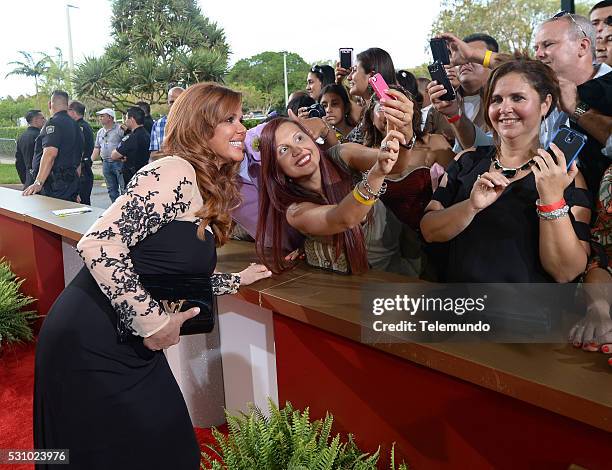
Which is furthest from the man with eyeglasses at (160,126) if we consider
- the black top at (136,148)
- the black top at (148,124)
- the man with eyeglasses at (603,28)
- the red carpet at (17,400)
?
the man with eyeglasses at (603,28)

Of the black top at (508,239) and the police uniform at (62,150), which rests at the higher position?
the police uniform at (62,150)

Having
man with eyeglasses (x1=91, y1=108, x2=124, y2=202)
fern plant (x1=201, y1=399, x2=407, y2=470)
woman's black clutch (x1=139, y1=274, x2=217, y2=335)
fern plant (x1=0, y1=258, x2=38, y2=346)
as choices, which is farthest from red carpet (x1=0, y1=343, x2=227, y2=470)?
man with eyeglasses (x1=91, y1=108, x2=124, y2=202)

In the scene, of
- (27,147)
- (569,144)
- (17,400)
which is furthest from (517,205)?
(27,147)

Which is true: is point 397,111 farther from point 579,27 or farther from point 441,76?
point 579,27

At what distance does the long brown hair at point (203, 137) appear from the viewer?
134cm

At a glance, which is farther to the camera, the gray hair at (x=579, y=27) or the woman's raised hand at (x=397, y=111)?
the gray hair at (x=579, y=27)

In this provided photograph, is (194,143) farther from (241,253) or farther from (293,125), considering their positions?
(241,253)

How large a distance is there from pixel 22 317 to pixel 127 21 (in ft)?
73.0

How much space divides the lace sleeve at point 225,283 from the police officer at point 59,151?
389 centimetres

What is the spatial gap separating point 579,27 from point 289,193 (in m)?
1.03

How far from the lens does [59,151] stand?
5117 millimetres

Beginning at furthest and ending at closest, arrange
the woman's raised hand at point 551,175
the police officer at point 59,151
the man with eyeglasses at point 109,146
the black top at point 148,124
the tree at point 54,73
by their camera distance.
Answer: the tree at point 54,73 < the man with eyeglasses at point 109,146 < the black top at point 148,124 < the police officer at point 59,151 < the woman's raised hand at point 551,175

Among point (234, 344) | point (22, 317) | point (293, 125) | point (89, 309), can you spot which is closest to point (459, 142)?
point (293, 125)

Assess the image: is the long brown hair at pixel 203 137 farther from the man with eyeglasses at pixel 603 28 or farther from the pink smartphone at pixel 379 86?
the man with eyeglasses at pixel 603 28
